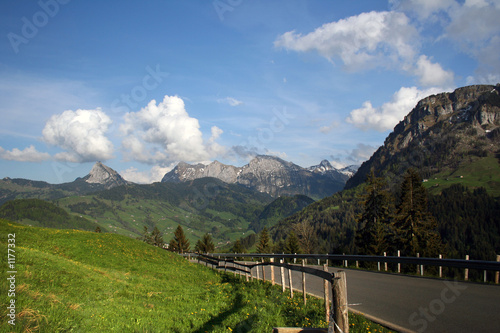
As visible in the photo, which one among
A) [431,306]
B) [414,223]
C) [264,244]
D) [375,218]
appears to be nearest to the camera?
[431,306]

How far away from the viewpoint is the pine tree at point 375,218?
140ft

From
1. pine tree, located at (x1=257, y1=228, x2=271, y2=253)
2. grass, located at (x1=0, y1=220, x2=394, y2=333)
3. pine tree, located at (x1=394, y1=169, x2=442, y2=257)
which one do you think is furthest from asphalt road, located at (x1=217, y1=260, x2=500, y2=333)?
pine tree, located at (x1=257, y1=228, x2=271, y2=253)

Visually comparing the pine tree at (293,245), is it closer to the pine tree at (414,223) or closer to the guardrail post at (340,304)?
the pine tree at (414,223)

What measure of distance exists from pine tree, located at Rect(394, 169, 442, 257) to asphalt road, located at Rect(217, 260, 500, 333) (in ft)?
83.3

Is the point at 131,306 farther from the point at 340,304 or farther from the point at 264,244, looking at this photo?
the point at 264,244

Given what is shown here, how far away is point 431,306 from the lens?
10.9 m

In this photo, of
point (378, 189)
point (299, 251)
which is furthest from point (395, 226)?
point (299, 251)

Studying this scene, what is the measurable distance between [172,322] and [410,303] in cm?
883

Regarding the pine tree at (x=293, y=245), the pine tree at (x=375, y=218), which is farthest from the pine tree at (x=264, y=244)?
the pine tree at (x=375, y=218)

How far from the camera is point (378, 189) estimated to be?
45.3 meters

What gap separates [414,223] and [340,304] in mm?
39134

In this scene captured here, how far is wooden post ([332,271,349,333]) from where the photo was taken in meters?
5.51

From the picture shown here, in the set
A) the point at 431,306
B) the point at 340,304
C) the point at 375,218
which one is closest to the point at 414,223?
the point at 375,218

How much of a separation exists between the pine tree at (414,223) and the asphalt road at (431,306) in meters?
25.4
